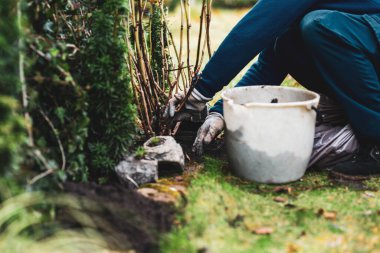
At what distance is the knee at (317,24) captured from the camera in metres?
2.49

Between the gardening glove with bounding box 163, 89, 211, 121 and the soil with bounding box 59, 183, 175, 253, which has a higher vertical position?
the gardening glove with bounding box 163, 89, 211, 121

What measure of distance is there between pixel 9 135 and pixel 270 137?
4.00 feet

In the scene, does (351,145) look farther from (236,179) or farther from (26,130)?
(26,130)

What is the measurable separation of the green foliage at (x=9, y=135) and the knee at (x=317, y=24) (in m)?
1.55

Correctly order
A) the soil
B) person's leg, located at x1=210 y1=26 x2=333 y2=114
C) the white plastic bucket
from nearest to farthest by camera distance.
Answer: the soil, the white plastic bucket, person's leg, located at x1=210 y1=26 x2=333 y2=114

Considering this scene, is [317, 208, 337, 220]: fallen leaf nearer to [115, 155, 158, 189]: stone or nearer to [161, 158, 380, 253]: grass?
[161, 158, 380, 253]: grass

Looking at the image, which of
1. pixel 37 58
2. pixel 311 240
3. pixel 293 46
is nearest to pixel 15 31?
pixel 37 58

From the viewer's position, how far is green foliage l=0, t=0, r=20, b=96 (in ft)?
5.82

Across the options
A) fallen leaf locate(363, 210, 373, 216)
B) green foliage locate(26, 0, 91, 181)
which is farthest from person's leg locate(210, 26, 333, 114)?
green foliage locate(26, 0, 91, 181)

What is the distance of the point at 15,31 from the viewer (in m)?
1.78

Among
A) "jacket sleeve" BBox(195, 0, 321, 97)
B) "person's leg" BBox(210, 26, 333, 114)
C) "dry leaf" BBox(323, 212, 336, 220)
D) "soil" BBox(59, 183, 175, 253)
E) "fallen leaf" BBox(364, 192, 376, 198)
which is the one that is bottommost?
"fallen leaf" BBox(364, 192, 376, 198)

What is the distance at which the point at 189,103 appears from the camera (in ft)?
9.06

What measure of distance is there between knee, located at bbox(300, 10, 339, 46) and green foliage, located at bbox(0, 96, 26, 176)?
1551 mm

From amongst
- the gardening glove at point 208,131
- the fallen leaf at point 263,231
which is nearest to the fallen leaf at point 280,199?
the fallen leaf at point 263,231
